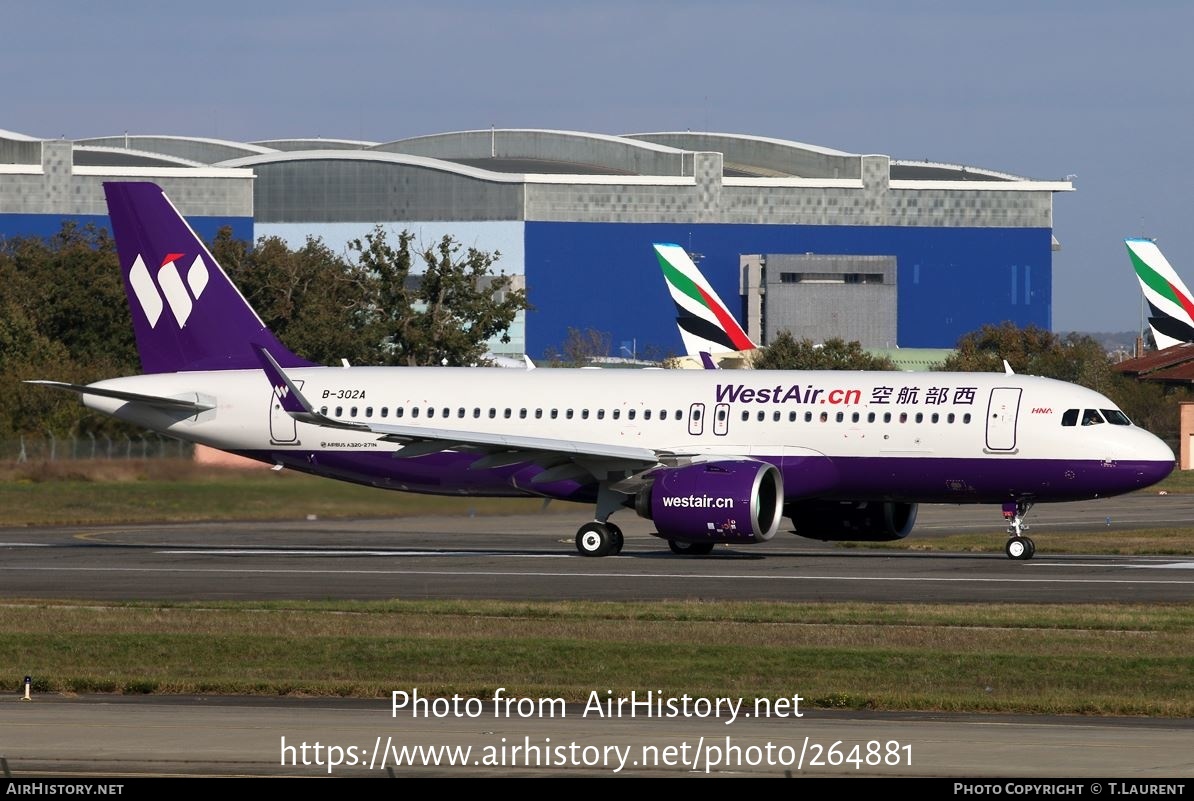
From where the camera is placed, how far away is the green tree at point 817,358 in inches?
3339

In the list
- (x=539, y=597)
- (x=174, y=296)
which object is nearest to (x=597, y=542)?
(x=539, y=597)

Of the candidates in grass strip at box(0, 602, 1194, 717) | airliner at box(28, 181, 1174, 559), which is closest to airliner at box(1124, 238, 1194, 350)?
airliner at box(28, 181, 1174, 559)

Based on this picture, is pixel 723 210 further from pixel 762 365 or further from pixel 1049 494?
pixel 1049 494

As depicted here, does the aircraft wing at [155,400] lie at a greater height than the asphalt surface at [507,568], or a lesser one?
greater

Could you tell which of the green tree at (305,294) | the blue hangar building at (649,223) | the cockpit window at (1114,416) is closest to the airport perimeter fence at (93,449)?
the cockpit window at (1114,416)

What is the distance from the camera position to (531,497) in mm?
39156

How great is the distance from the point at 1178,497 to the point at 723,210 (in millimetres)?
68602

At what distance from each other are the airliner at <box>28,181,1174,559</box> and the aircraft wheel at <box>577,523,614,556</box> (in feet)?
0.12

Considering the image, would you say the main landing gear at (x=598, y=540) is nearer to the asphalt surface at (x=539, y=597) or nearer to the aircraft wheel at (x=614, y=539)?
the aircraft wheel at (x=614, y=539)

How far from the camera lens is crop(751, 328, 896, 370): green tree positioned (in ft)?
278

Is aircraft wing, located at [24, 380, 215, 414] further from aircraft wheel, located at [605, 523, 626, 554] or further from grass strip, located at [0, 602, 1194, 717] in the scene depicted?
grass strip, located at [0, 602, 1194, 717]

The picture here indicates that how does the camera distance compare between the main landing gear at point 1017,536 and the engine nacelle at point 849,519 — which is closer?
the main landing gear at point 1017,536

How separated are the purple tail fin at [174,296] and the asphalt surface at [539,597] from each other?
4.17 metres

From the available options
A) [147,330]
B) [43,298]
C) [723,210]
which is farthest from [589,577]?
[723,210]
